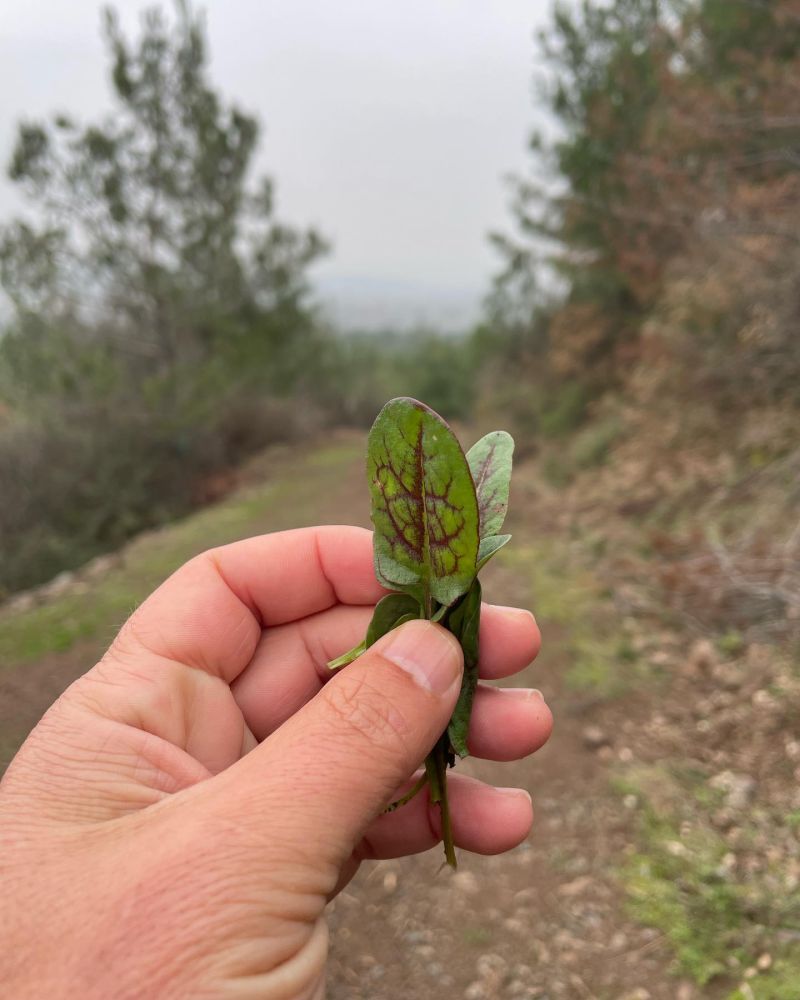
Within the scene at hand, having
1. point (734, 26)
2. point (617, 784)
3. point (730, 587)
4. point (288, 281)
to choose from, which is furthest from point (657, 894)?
point (288, 281)

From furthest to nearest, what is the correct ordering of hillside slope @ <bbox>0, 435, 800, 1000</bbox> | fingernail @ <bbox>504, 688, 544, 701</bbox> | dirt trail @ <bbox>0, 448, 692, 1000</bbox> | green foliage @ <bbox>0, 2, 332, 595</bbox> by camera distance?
green foliage @ <bbox>0, 2, 332, 595</bbox>
hillside slope @ <bbox>0, 435, 800, 1000</bbox>
dirt trail @ <bbox>0, 448, 692, 1000</bbox>
fingernail @ <bbox>504, 688, 544, 701</bbox>

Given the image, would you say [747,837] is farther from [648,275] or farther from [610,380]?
[610,380]

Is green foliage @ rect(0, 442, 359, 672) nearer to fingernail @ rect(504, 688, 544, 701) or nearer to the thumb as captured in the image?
the thumb

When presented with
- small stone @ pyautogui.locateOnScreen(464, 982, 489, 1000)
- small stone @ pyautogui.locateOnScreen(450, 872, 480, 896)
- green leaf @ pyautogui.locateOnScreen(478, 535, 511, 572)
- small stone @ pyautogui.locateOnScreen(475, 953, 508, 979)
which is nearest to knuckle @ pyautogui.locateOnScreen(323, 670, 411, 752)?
green leaf @ pyautogui.locateOnScreen(478, 535, 511, 572)

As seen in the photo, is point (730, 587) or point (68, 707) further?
point (730, 587)

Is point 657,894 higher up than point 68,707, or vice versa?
point 68,707

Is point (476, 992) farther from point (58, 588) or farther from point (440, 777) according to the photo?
point (58, 588)

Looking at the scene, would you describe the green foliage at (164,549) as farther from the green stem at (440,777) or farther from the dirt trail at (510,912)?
the green stem at (440,777)
